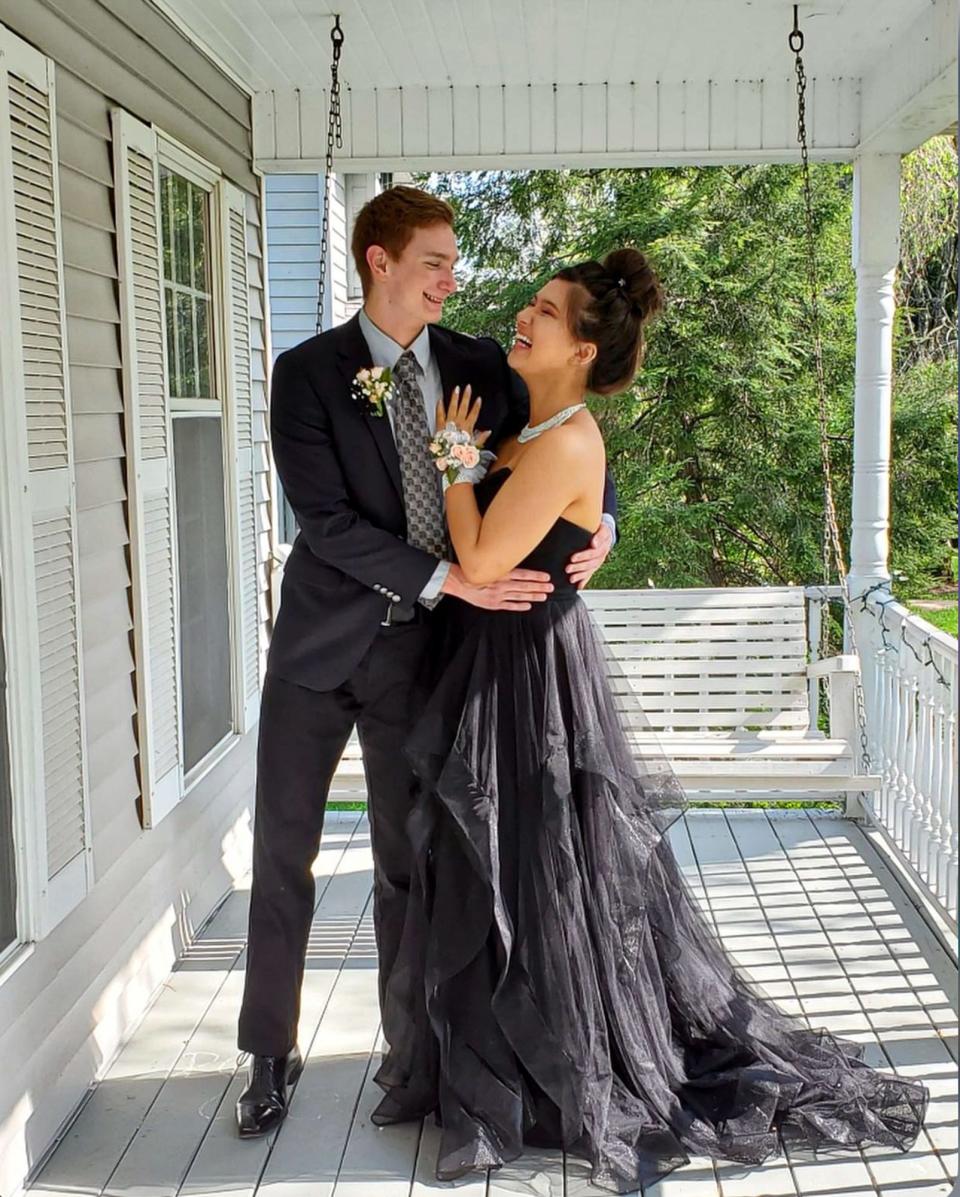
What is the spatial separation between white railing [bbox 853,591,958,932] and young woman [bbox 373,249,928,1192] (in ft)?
3.92

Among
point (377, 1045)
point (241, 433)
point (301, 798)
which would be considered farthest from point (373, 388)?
point (241, 433)

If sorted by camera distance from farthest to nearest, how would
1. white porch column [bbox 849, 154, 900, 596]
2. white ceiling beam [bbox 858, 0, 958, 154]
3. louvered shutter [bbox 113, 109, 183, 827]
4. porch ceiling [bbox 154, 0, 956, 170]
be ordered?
white porch column [bbox 849, 154, 900, 596]
porch ceiling [bbox 154, 0, 956, 170]
white ceiling beam [bbox 858, 0, 958, 154]
louvered shutter [bbox 113, 109, 183, 827]

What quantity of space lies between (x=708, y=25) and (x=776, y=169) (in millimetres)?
6711

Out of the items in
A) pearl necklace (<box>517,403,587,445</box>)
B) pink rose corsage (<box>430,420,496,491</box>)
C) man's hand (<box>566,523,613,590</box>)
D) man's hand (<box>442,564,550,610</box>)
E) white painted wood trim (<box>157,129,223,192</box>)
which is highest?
white painted wood trim (<box>157,129,223,192</box>)

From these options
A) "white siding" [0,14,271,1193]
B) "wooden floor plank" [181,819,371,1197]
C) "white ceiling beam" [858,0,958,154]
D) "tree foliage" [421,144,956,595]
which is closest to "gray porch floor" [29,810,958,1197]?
"wooden floor plank" [181,819,371,1197]

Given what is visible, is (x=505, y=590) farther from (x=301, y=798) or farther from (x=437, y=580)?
(x=301, y=798)

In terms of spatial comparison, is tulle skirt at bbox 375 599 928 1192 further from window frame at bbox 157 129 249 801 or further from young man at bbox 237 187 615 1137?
window frame at bbox 157 129 249 801

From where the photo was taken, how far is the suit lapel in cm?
299

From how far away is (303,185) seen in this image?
839 cm

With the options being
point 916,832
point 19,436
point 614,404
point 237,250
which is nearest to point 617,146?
point 237,250

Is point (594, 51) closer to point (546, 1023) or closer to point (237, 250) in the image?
point (237, 250)

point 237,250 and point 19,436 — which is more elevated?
point 237,250

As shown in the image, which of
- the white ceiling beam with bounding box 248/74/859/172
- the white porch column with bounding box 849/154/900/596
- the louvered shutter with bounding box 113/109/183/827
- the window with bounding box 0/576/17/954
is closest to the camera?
the window with bounding box 0/576/17/954

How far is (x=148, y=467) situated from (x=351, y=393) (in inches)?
41.8
